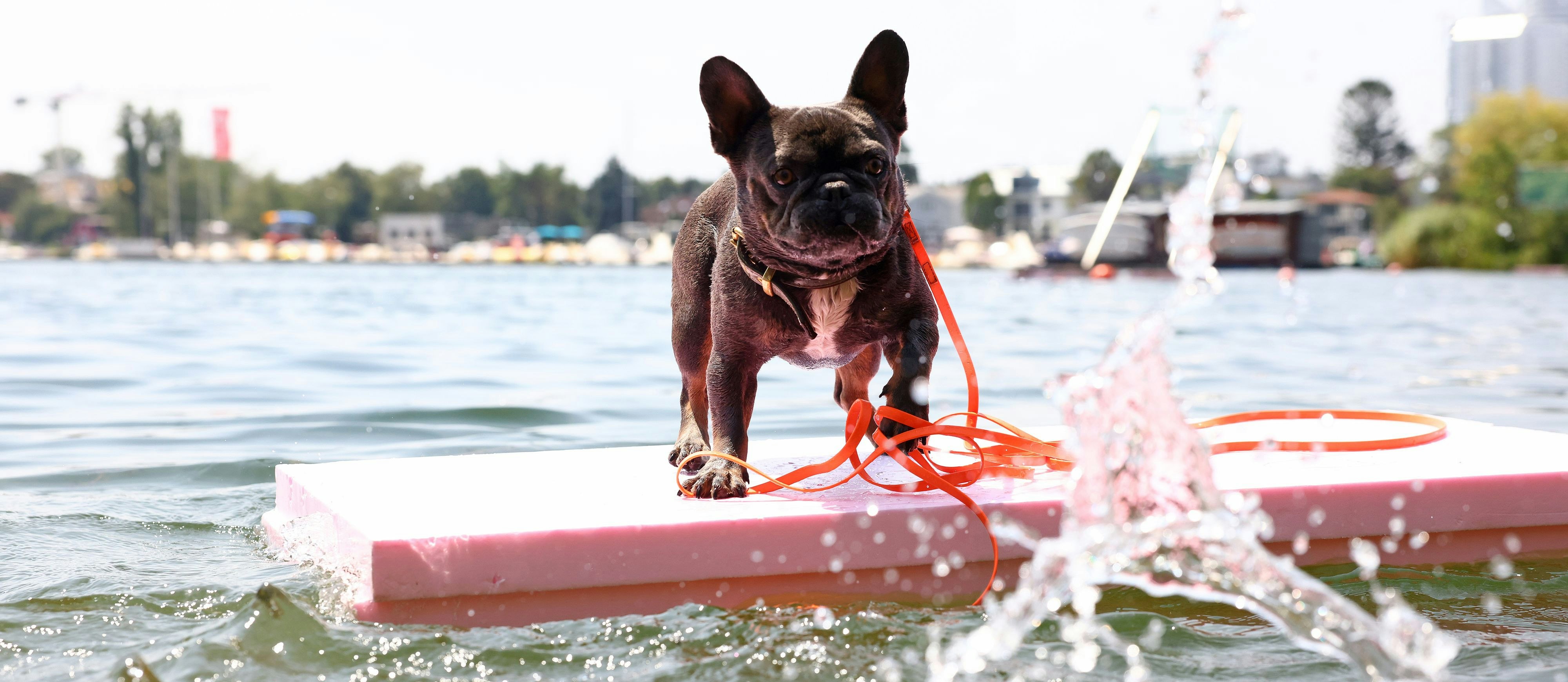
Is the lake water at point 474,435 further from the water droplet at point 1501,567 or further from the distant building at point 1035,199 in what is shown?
the distant building at point 1035,199

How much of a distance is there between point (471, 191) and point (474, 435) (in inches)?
3742

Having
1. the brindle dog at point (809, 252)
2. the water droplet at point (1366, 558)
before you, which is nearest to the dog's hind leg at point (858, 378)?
the brindle dog at point (809, 252)

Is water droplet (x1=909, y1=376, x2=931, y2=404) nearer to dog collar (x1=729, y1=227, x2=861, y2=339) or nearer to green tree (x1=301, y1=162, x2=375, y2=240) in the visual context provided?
dog collar (x1=729, y1=227, x2=861, y2=339)

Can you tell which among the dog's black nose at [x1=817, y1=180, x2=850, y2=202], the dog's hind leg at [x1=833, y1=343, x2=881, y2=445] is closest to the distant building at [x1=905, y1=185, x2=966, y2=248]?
the dog's hind leg at [x1=833, y1=343, x2=881, y2=445]

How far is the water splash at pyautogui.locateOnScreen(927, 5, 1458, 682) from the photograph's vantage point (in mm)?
2633

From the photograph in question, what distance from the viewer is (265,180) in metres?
112

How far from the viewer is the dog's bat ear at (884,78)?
3451 millimetres

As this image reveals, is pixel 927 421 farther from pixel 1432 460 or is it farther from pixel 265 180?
pixel 265 180

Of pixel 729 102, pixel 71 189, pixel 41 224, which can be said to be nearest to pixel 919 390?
pixel 729 102

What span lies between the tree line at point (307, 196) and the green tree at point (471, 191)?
0.07 m

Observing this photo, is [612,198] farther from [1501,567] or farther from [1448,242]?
[1501,567]

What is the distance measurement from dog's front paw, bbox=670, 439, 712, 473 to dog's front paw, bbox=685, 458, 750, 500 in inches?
14.9

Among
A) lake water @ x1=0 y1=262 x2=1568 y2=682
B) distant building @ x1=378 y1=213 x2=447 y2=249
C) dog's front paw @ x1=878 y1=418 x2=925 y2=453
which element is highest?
distant building @ x1=378 y1=213 x2=447 y2=249

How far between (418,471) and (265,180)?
119 meters
